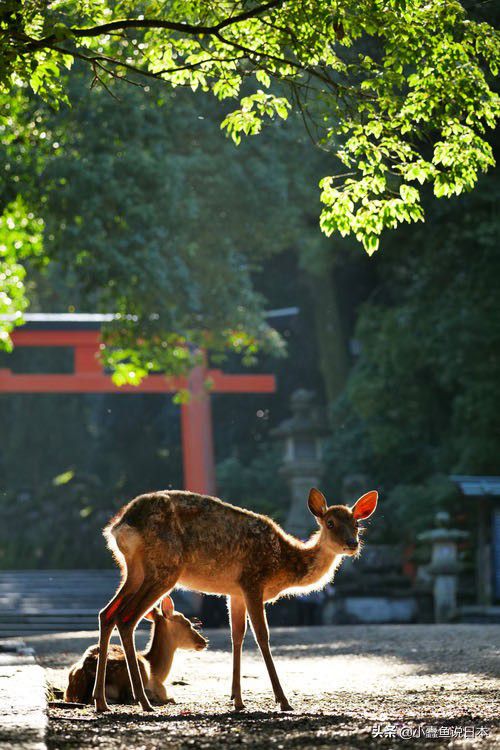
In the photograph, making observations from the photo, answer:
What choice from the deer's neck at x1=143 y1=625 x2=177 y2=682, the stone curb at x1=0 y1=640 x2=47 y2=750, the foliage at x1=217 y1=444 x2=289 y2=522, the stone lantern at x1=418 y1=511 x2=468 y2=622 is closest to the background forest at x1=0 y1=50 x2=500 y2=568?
the foliage at x1=217 y1=444 x2=289 y2=522

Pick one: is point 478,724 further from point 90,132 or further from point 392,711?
point 90,132

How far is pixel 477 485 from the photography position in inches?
789

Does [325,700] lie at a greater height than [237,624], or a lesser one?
lesser

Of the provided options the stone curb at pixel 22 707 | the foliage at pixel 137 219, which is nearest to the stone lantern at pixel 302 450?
the foliage at pixel 137 219

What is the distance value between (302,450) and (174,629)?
17.9 m

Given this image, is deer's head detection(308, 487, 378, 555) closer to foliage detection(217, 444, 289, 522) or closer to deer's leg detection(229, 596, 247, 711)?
deer's leg detection(229, 596, 247, 711)

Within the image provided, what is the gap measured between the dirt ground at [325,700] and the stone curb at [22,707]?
12cm

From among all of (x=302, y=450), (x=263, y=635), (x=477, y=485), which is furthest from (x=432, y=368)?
(x=263, y=635)

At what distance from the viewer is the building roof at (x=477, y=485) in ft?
65.2

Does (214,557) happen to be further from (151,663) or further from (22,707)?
(22,707)

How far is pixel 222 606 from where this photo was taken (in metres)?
22.0

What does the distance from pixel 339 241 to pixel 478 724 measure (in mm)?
19299

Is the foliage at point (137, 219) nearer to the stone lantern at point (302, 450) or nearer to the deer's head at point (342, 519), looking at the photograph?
the stone lantern at point (302, 450)

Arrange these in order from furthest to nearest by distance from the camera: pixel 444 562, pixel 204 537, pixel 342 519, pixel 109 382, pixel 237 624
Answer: pixel 109 382 → pixel 444 562 → pixel 237 624 → pixel 342 519 → pixel 204 537
